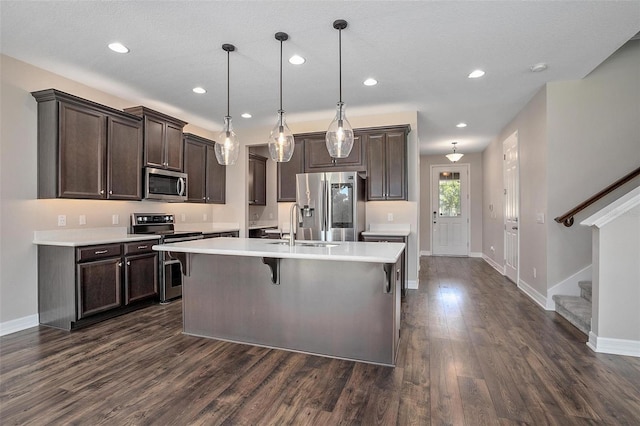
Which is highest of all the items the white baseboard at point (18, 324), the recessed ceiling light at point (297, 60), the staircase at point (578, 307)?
the recessed ceiling light at point (297, 60)

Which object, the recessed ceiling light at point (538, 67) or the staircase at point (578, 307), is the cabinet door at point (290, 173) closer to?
the recessed ceiling light at point (538, 67)

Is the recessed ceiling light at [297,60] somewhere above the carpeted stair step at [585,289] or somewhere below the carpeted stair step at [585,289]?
above

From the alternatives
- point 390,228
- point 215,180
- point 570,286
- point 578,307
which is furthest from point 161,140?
point 570,286

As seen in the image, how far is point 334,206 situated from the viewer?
15.1 feet

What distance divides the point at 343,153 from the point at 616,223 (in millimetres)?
2315

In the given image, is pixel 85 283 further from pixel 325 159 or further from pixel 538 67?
pixel 538 67

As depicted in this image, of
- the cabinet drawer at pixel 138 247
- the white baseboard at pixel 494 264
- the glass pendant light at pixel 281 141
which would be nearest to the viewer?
the glass pendant light at pixel 281 141

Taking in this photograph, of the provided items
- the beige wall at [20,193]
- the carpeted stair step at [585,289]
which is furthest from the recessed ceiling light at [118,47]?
the carpeted stair step at [585,289]

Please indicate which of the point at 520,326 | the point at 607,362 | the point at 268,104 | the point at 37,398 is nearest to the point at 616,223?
the point at 607,362

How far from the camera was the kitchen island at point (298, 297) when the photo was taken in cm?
253

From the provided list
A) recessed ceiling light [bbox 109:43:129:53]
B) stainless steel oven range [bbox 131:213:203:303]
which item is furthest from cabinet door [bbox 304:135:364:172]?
recessed ceiling light [bbox 109:43:129:53]

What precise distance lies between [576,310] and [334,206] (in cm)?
291

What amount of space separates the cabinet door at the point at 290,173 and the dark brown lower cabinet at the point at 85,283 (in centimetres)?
228

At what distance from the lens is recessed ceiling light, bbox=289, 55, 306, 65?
3248 millimetres
